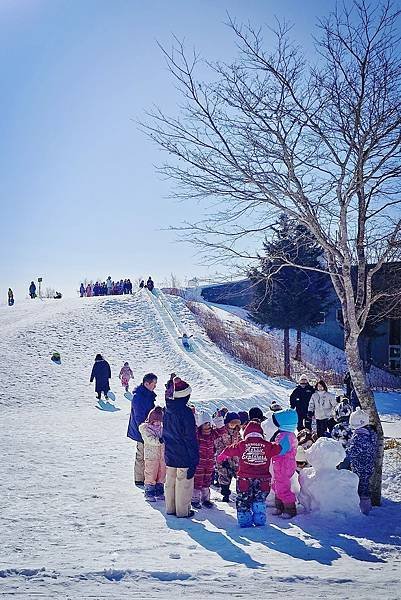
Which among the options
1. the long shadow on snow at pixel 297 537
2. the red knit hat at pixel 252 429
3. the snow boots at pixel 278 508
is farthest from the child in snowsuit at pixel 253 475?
the snow boots at pixel 278 508

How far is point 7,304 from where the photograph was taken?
44.3 meters

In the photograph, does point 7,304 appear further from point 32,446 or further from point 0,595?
point 0,595

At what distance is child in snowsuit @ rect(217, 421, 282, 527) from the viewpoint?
7032 millimetres

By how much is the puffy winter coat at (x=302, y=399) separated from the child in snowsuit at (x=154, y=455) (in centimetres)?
588

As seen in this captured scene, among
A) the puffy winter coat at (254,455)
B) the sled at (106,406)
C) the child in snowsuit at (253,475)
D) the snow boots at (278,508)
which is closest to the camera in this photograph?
the child in snowsuit at (253,475)

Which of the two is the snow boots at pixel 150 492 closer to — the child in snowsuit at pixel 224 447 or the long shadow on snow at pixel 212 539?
the long shadow on snow at pixel 212 539

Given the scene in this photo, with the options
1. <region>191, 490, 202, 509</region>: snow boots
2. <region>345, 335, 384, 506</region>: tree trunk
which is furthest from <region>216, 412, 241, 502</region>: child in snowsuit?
<region>345, 335, 384, 506</region>: tree trunk

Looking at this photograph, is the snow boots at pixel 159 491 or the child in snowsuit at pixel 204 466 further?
the snow boots at pixel 159 491

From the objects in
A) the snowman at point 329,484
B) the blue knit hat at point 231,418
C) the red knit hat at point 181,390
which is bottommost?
the snowman at point 329,484

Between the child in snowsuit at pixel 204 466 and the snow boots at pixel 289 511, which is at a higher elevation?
the child in snowsuit at pixel 204 466

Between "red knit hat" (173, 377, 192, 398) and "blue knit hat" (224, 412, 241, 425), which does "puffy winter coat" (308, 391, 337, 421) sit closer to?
"blue knit hat" (224, 412, 241, 425)

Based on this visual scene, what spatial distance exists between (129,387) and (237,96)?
17065mm

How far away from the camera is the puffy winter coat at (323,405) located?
12.6m

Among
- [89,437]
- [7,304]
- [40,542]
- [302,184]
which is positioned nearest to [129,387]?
[89,437]
